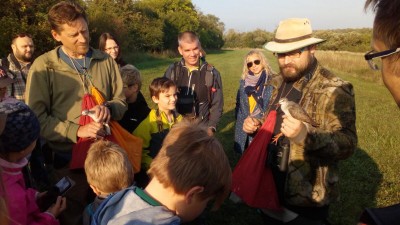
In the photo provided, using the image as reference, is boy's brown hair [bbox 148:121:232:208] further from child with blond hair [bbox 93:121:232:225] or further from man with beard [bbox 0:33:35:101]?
man with beard [bbox 0:33:35:101]

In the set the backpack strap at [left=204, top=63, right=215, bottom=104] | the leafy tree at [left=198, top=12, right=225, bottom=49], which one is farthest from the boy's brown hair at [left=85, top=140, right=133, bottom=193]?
the leafy tree at [left=198, top=12, right=225, bottom=49]

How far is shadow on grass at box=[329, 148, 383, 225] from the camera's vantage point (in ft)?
19.6

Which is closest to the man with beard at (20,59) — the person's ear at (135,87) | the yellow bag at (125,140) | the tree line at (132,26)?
the person's ear at (135,87)

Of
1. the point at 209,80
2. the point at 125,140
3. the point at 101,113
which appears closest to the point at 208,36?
the point at 209,80

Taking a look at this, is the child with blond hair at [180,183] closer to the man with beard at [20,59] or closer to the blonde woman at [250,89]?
the blonde woman at [250,89]

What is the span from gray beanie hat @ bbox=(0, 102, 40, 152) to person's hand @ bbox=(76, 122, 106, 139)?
59cm

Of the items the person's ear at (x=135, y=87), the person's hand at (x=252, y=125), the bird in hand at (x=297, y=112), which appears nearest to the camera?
the bird in hand at (x=297, y=112)

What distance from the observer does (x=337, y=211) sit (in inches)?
238

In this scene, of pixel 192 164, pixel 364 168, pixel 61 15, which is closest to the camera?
pixel 192 164

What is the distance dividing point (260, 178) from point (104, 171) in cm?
159

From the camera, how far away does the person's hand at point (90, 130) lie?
3.46 m

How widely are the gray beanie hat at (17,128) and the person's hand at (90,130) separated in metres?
0.59

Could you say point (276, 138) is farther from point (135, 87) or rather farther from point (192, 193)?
point (135, 87)

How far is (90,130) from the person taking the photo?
3.46 metres
